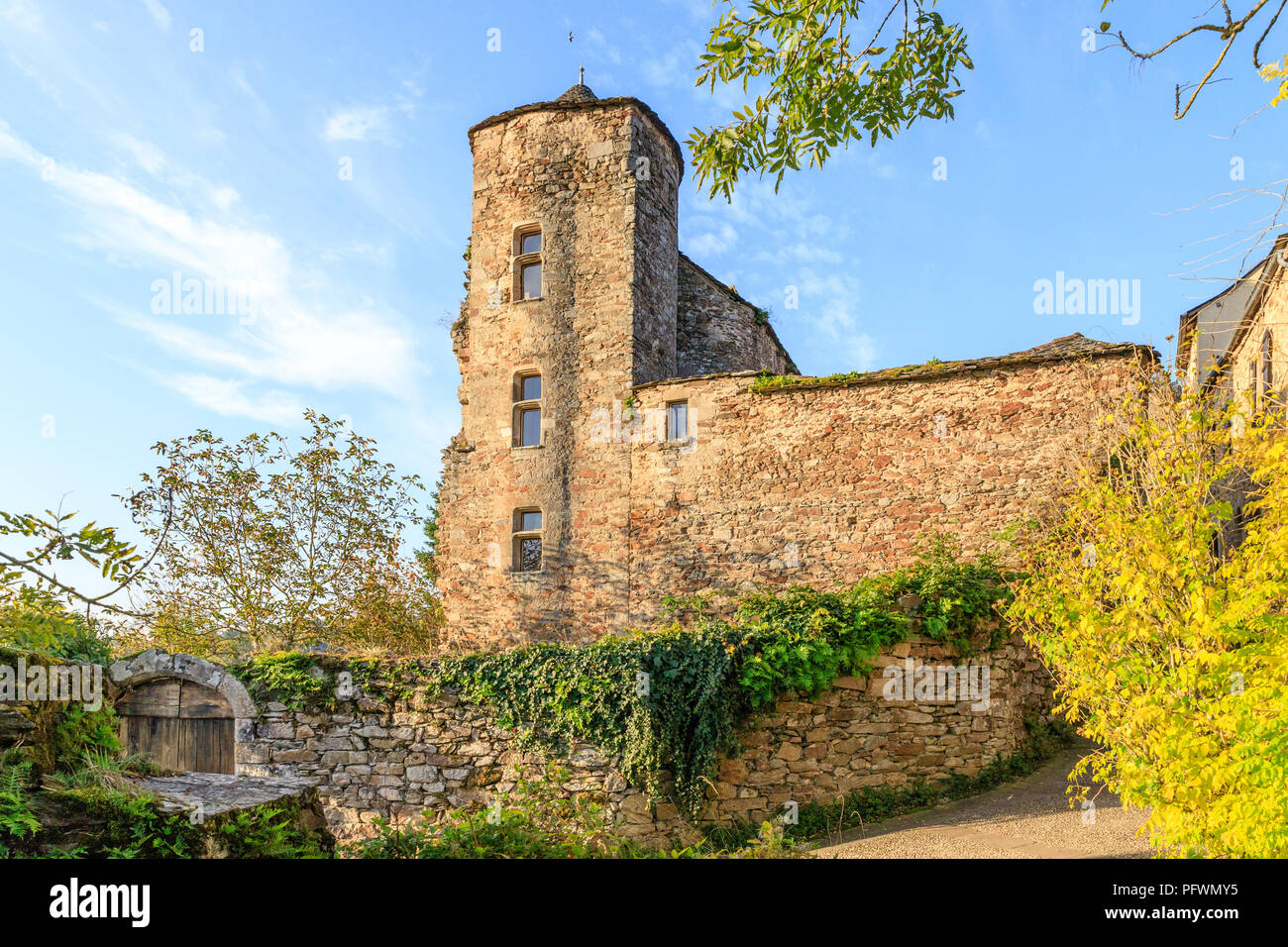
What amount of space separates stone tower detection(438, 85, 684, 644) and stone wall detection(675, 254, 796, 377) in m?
0.75

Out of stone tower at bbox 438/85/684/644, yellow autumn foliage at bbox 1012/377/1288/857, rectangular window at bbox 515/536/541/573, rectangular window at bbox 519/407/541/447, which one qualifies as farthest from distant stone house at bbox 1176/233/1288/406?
rectangular window at bbox 515/536/541/573

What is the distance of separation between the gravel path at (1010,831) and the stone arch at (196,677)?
7129 mm

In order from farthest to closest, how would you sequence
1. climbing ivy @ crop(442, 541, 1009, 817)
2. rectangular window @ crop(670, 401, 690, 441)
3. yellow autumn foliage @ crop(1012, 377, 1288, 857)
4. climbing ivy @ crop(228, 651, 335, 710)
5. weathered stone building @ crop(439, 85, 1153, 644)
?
rectangular window @ crop(670, 401, 690, 441) < weathered stone building @ crop(439, 85, 1153, 644) < climbing ivy @ crop(228, 651, 335, 710) < climbing ivy @ crop(442, 541, 1009, 817) < yellow autumn foliage @ crop(1012, 377, 1288, 857)

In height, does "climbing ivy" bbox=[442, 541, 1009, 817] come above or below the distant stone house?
below

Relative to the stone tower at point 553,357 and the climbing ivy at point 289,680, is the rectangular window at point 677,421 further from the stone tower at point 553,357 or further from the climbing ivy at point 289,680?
the climbing ivy at point 289,680

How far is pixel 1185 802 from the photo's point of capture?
5.09 m

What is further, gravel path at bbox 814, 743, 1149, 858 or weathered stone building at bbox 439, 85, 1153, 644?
weathered stone building at bbox 439, 85, 1153, 644

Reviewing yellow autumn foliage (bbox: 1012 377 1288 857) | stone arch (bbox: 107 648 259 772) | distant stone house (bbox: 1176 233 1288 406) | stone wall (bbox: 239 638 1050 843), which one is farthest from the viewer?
stone arch (bbox: 107 648 259 772)

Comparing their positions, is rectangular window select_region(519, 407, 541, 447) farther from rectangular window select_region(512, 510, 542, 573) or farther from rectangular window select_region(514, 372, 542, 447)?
rectangular window select_region(512, 510, 542, 573)

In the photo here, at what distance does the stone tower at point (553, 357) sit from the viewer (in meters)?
14.7

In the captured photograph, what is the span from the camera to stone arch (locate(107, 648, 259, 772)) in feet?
34.9
